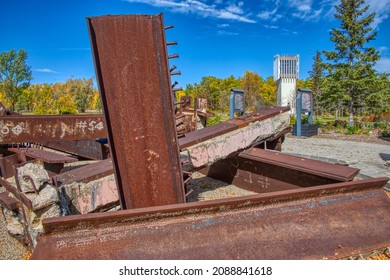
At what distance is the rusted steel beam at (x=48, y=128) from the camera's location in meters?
3.40

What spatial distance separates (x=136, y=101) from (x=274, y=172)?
2.87 metres

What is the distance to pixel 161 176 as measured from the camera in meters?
2.82

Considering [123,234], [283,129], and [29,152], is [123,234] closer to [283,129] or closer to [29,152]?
[29,152]

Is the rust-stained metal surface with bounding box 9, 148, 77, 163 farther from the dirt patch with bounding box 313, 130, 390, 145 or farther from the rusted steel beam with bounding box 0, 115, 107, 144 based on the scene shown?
the dirt patch with bounding box 313, 130, 390, 145

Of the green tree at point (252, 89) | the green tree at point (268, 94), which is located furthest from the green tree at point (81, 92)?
the green tree at point (268, 94)

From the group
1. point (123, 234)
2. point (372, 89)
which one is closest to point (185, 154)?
point (123, 234)

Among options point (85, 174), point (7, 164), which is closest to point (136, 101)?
point (85, 174)

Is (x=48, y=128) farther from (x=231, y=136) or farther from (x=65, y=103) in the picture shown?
(x=65, y=103)

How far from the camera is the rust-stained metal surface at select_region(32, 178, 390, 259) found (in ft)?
6.98

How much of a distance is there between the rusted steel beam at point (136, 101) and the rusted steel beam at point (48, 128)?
1.47 metres

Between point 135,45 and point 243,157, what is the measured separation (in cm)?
307

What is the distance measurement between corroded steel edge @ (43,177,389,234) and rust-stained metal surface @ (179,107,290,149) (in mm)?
1710

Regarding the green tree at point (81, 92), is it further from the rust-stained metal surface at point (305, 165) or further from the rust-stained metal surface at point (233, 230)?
the rust-stained metal surface at point (233, 230)

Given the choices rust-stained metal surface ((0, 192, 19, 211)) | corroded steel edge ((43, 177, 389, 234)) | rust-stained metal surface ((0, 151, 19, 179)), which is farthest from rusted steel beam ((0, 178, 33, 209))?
rust-stained metal surface ((0, 151, 19, 179))
